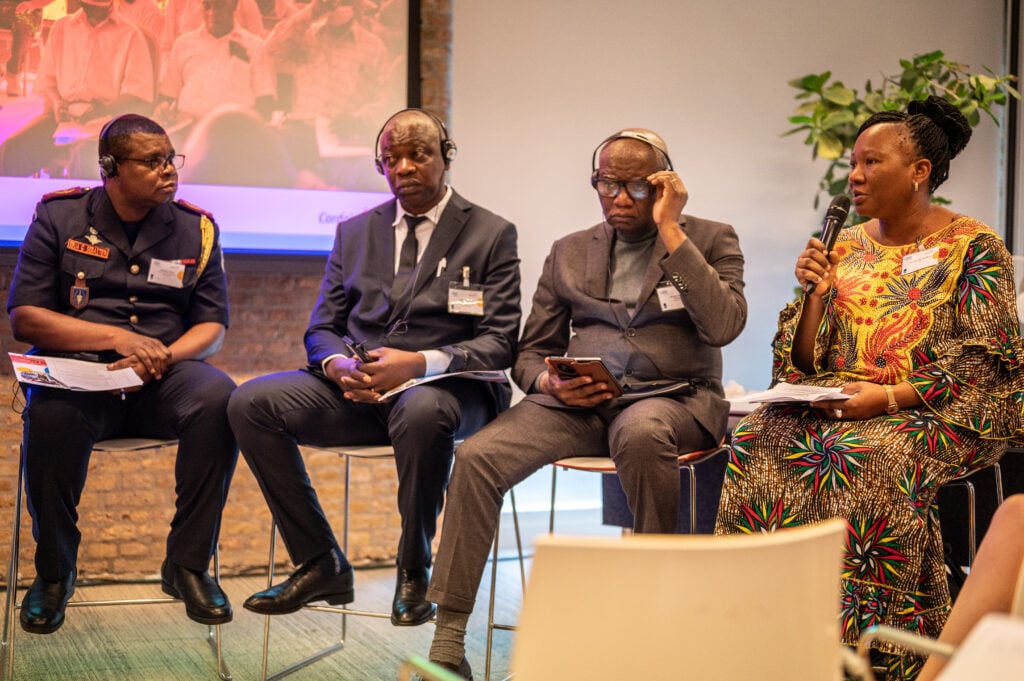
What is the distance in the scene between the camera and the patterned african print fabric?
9.16ft

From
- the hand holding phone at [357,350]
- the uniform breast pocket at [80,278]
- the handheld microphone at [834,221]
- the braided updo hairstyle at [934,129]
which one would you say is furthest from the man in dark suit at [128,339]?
the braided updo hairstyle at [934,129]

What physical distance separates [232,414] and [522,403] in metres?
0.89

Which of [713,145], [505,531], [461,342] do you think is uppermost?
[713,145]

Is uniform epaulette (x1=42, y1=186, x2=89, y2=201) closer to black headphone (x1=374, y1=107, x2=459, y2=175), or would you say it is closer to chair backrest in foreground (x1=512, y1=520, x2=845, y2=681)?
black headphone (x1=374, y1=107, x2=459, y2=175)

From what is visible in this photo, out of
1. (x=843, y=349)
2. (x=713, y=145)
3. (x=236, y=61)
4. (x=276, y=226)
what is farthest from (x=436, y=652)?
(x=713, y=145)

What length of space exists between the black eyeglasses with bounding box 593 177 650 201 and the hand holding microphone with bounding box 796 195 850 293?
1.79 feet

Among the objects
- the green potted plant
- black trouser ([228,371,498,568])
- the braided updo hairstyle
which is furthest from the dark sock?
the green potted plant

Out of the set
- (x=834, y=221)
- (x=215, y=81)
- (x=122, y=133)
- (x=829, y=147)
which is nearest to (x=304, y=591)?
(x=122, y=133)

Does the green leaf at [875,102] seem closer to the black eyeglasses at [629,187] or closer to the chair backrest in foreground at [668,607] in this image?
the black eyeglasses at [629,187]

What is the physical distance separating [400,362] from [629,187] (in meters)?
0.89

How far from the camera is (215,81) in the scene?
4336 mm

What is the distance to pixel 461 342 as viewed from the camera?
3488mm

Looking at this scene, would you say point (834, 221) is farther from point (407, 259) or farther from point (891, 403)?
point (407, 259)

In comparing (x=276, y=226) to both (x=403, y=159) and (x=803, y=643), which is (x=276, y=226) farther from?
(x=803, y=643)
